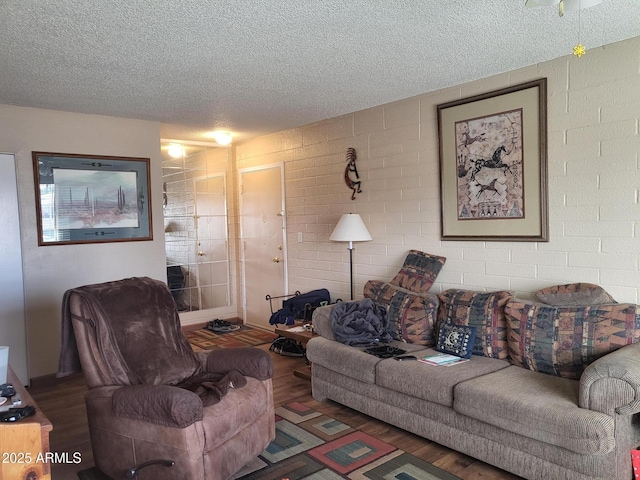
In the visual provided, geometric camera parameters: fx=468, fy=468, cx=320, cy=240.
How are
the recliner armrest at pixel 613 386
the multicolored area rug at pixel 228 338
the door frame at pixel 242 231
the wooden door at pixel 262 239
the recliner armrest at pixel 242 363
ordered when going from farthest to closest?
1. the wooden door at pixel 262 239
2. the door frame at pixel 242 231
3. the multicolored area rug at pixel 228 338
4. the recliner armrest at pixel 242 363
5. the recliner armrest at pixel 613 386

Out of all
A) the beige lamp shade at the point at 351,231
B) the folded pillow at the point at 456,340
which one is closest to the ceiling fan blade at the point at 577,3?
the folded pillow at the point at 456,340

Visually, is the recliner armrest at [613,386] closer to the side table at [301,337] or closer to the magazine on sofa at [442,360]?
the magazine on sofa at [442,360]

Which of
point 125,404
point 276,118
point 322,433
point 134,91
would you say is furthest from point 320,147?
point 125,404

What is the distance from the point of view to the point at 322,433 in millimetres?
2994

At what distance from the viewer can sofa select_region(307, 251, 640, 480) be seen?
2.13 metres

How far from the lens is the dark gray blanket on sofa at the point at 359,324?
3.41m

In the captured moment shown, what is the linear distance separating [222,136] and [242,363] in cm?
330

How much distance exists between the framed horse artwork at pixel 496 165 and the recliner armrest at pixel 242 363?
183 centimetres

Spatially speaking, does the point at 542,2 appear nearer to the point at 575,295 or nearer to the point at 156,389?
the point at 575,295

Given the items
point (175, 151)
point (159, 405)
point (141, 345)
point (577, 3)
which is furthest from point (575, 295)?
point (175, 151)

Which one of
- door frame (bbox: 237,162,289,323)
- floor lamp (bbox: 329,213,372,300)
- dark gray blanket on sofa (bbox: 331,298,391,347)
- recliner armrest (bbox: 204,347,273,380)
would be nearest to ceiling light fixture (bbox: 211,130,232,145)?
door frame (bbox: 237,162,289,323)

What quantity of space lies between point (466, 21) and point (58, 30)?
2.13 m

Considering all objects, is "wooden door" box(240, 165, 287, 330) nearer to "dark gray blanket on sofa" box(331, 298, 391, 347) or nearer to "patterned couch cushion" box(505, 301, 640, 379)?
"dark gray blanket on sofa" box(331, 298, 391, 347)

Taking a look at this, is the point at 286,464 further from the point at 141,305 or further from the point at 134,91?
the point at 134,91
